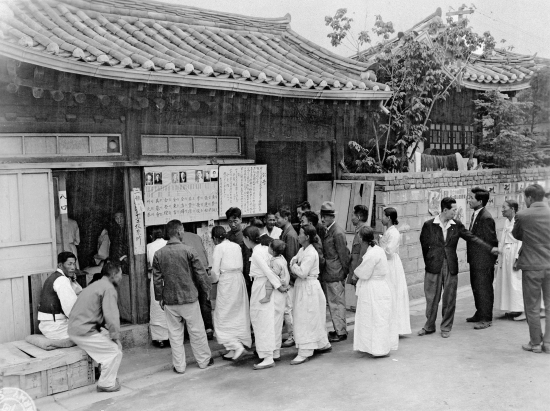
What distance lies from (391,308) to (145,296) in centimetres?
374

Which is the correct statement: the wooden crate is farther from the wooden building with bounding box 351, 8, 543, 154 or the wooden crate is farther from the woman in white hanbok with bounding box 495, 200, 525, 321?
the wooden building with bounding box 351, 8, 543, 154

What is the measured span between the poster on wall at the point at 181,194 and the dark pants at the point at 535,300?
16.1 feet

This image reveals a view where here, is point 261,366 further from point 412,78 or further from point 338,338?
point 412,78

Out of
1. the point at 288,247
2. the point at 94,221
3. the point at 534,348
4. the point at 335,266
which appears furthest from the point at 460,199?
the point at 94,221

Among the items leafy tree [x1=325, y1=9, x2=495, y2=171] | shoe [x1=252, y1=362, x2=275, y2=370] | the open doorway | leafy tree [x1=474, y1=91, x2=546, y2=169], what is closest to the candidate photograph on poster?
the open doorway

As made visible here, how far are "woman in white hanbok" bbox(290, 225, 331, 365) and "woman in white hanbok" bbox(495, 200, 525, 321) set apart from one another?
3.59 meters

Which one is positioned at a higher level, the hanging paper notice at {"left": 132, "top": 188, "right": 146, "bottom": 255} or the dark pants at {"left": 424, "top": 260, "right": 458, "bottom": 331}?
the hanging paper notice at {"left": 132, "top": 188, "right": 146, "bottom": 255}

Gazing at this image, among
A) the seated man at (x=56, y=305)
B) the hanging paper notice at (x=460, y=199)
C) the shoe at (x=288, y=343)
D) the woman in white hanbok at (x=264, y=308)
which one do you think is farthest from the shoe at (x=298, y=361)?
the hanging paper notice at (x=460, y=199)

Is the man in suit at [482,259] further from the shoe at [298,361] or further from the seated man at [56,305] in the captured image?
the seated man at [56,305]

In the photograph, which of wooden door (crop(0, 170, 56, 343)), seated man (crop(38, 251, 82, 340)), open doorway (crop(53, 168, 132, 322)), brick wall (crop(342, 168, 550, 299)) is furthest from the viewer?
brick wall (crop(342, 168, 550, 299))

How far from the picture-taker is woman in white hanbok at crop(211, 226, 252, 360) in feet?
27.3

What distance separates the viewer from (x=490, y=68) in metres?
14.5

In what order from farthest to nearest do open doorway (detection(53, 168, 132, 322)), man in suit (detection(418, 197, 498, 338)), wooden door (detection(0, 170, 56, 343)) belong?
man in suit (detection(418, 197, 498, 338)) → open doorway (detection(53, 168, 132, 322)) → wooden door (detection(0, 170, 56, 343))

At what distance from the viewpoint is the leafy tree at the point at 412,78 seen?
12008 millimetres
